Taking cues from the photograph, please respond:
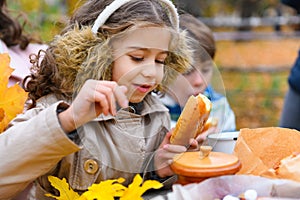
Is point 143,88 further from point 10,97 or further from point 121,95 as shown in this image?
point 10,97

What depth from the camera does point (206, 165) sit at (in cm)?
96

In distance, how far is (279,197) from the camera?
0.95 meters

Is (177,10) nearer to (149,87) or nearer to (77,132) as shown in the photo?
(149,87)

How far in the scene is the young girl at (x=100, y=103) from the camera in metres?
1.05

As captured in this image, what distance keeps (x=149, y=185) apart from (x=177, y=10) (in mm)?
433

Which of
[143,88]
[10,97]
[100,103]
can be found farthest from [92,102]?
[10,97]

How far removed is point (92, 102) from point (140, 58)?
0.45 ft

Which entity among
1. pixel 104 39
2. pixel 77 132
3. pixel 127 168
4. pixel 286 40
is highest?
pixel 104 39

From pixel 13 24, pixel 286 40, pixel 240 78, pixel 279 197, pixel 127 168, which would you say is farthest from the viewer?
pixel 286 40

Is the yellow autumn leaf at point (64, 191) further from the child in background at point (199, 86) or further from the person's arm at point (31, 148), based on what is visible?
the child in background at point (199, 86)

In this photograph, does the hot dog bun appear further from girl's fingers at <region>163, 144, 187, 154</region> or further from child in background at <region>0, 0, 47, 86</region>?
child in background at <region>0, 0, 47, 86</region>

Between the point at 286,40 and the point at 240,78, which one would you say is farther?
the point at 286,40

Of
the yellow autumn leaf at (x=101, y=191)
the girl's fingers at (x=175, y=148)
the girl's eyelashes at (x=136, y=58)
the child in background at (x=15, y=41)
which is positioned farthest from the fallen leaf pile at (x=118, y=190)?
the child in background at (x=15, y=41)

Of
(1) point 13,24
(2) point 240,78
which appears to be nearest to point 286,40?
(2) point 240,78
